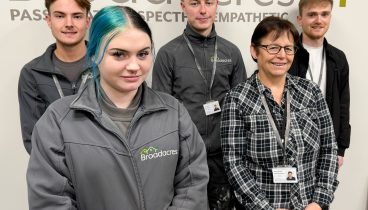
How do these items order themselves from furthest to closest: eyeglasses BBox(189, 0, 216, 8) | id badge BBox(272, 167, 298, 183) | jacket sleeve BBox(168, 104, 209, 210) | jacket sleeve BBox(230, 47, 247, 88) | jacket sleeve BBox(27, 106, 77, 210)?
jacket sleeve BBox(230, 47, 247, 88)
eyeglasses BBox(189, 0, 216, 8)
id badge BBox(272, 167, 298, 183)
jacket sleeve BBox(168, 104, 209, 210)
jacket sleeve BBox(27, 106, 77, 210)

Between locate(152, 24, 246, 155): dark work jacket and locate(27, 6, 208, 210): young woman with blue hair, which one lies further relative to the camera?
locate(152, 24, 246, 155): dark work jacket

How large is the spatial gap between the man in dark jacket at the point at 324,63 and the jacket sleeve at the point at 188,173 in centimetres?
121

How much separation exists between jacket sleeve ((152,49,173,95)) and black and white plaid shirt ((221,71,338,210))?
0.52 m

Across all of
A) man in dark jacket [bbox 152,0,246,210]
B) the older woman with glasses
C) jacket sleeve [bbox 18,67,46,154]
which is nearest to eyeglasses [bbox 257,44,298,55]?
the older woman with glasses

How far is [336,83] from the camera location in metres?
2.47

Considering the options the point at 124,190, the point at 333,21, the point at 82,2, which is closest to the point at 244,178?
the point at 124,190

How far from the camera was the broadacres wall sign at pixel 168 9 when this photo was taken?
2387mm

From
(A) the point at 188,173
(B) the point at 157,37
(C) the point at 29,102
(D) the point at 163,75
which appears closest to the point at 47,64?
(C) the point at 29,102

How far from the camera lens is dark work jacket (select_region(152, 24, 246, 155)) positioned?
2.24 meters

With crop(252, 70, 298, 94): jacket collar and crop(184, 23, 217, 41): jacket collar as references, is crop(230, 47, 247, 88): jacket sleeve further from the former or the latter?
crop(252, 70, 298, 94): jacket collar

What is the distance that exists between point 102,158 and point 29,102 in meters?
0.99

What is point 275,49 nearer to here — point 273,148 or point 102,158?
point 273,148

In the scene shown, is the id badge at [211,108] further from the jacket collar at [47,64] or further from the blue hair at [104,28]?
the blue hair at [104,28]

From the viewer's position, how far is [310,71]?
2438mm
